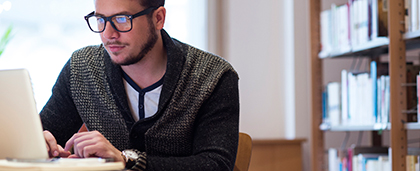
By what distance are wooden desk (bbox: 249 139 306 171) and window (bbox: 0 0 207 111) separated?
3.98ft

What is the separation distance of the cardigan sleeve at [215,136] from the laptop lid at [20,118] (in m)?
0.24

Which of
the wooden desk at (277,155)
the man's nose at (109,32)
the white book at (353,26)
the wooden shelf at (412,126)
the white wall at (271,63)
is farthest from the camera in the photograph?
the white wall at (271,63)

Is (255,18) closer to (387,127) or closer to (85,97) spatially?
(387,127)

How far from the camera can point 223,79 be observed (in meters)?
1.28

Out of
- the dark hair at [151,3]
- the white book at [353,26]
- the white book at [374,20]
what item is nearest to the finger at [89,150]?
the dark hair at [151,3]

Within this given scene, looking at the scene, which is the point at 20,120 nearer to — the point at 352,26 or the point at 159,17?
the point at 159,17

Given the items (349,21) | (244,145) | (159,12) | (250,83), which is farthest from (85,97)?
(250,83)

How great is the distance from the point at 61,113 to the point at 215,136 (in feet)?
1.63

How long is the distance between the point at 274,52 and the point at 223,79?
1.86m

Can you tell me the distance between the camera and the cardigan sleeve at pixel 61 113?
4.30 ft

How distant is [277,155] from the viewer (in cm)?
289

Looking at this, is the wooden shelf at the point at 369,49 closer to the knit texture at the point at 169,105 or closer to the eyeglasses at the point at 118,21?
the knit texture at the point at 169,105

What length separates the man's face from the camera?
1.21m

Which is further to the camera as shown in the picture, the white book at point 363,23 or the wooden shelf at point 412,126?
the white book at point 363,23
